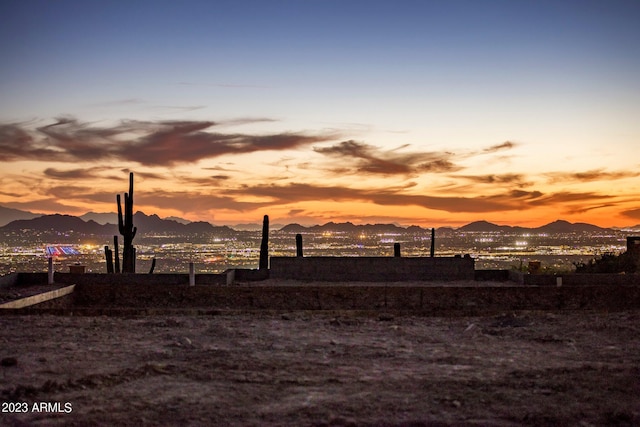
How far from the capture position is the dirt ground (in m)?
7.30

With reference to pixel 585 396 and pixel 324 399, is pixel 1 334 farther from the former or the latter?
pixel 585 396

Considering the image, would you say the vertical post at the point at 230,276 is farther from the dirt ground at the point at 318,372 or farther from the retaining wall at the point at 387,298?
the dirt ground at the point at 318,372

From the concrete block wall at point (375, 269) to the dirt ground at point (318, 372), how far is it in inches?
372

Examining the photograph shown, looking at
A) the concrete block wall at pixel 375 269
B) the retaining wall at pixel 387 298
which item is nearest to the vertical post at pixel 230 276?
the concrete block wall at pixel 375 269

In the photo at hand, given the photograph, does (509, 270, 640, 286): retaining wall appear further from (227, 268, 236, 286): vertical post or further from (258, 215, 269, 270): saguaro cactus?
(258, 215, 269, 270): saguaro cactus

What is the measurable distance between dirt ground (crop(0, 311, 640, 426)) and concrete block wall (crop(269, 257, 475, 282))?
945 cm

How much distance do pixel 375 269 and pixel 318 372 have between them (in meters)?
14.6

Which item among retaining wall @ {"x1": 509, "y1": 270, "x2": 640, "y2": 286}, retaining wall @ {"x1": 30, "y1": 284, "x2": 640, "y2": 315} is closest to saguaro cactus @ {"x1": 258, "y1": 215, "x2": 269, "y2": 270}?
retaining wall @ {"x1": 30, "y1": 284, "x2": 640, "y2": 315}

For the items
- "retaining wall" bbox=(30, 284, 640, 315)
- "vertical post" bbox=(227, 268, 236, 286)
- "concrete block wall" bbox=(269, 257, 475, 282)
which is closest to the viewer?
"retaining wall" bbox=(30, 284, 640, 315)

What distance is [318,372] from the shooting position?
30.6 ft

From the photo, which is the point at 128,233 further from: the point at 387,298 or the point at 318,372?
Answer: the point at 318,372

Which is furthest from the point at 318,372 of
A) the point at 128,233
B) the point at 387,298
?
the point at 128,233

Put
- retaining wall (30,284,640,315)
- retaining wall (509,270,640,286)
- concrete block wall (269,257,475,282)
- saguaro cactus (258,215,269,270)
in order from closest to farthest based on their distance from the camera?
retaining wall (30,284,640,315) → retaining wall (509,270,640,286) → concrete block wall (269,257,475,282) → saguaro cactus (258,215,269,270)

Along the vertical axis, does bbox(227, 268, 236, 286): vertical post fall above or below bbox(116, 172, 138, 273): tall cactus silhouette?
below
